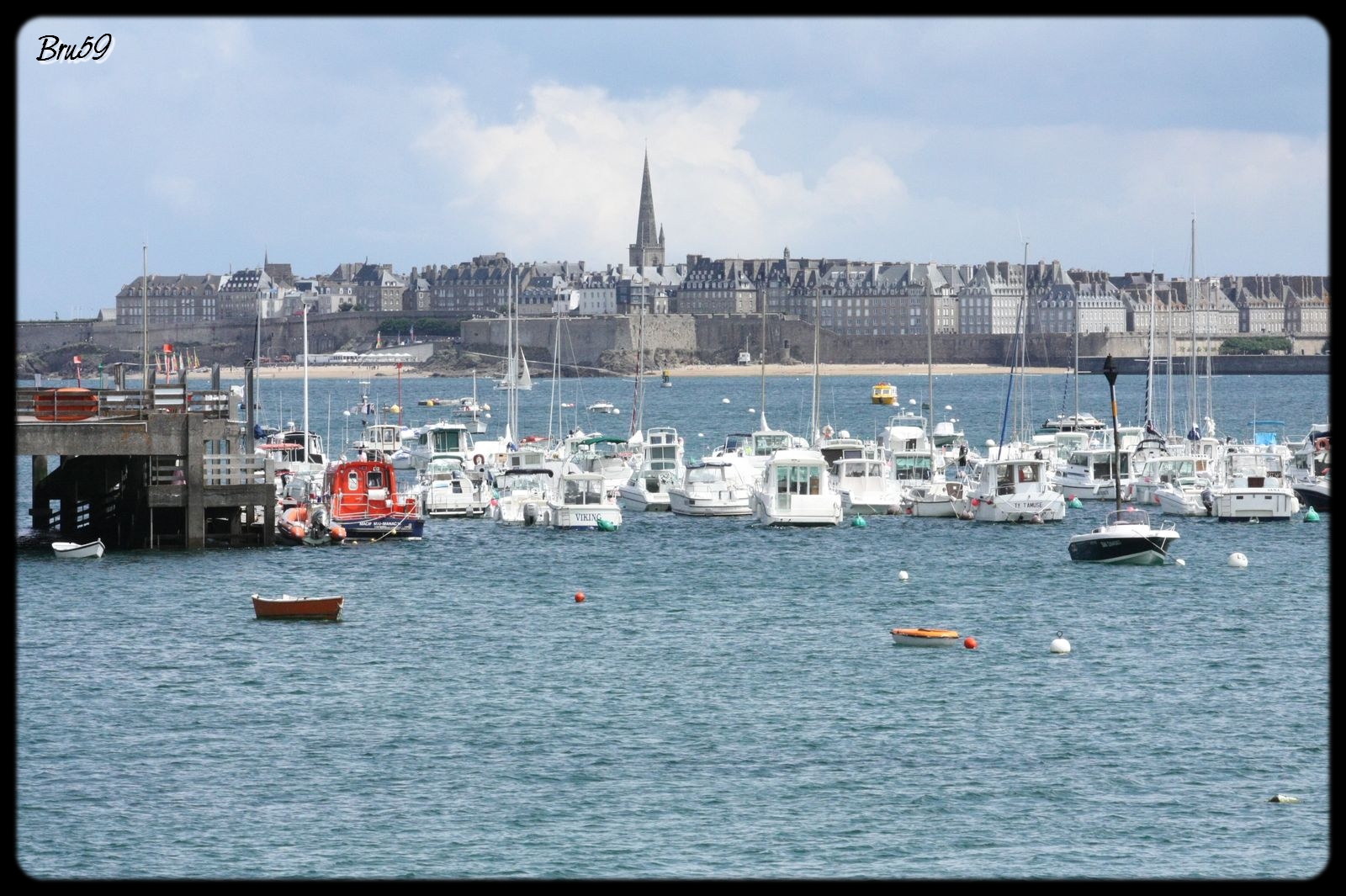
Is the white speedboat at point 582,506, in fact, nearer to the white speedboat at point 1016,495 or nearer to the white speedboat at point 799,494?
the white speedboat at point 799,494

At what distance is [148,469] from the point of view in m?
42.1

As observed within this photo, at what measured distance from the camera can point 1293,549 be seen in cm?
4769

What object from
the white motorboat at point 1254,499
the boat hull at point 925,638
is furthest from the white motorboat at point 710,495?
the boat hull at point 925,638

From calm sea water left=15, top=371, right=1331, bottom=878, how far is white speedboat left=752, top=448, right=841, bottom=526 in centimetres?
541

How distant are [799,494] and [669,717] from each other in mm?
26513

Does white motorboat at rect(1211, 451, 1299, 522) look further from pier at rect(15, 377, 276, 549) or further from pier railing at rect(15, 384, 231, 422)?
pier railing at rect(15, 384, 231, 422)

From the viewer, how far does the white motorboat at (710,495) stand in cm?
5556

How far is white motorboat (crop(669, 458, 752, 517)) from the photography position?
55562 millimetres

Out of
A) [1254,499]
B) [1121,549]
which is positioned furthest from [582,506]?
[1254,499]

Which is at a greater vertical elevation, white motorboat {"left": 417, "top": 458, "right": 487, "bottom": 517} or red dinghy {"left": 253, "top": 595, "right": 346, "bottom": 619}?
white motorboat {"left": 417, "top": 458, "right": 487, "bottom": 517}

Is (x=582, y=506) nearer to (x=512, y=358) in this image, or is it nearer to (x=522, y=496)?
(x=522, y=496)

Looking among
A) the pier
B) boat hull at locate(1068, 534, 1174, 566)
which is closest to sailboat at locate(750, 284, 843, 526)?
boat hull at locate(1068, 534, 1174, 566)

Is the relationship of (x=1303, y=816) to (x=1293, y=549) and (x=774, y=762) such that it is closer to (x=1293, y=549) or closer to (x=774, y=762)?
(x=774, y=762)

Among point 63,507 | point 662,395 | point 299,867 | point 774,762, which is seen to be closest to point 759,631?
point 774,762
